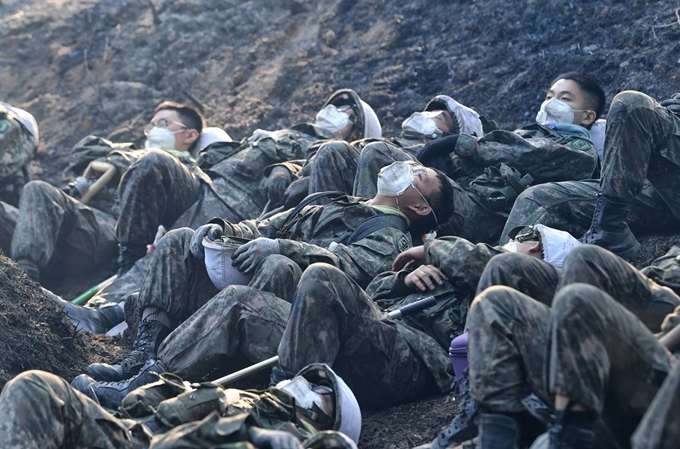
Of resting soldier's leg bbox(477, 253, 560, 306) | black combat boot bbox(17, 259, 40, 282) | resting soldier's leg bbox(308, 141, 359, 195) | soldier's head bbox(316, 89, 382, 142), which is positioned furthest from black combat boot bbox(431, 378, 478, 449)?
soldier's head bbox(316, 89, 382, 142)

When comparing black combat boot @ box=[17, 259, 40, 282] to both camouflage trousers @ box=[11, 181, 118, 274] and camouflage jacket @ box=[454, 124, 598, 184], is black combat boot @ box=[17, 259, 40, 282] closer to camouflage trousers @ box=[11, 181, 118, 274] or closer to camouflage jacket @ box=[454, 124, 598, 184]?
camouflage trousers @ box=[11, 181, 118, 274]

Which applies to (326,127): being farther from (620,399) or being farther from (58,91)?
(620,399)

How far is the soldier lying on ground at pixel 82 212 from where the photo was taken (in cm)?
924

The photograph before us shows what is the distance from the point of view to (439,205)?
7672mm

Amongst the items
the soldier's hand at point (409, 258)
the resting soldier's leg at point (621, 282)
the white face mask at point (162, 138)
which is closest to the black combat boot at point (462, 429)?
the resting soldier's leg at point (621, 282)

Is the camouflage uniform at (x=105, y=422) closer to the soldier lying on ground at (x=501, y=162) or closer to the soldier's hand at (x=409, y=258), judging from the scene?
the soldier's hand at (x=409, y=258)

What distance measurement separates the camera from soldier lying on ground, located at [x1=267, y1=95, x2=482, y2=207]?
28.1 ft

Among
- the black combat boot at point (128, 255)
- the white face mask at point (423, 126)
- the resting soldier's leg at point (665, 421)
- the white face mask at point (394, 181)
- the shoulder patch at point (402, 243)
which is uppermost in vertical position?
the resting soldier's leg at point (665, 421)

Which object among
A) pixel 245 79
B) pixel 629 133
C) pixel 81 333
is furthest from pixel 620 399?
pixel 245 79

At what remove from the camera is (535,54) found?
1112 centimetres

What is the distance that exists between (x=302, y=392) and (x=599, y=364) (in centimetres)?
161

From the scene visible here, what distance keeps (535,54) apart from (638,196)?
384 centimetres

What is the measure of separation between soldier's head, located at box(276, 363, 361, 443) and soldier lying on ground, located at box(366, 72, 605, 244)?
8.59 feet

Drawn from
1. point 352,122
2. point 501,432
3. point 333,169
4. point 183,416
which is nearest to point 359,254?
point 333,169
